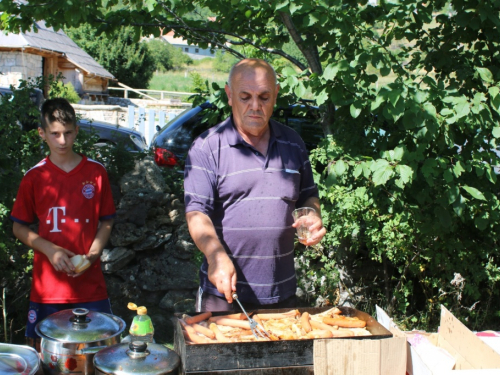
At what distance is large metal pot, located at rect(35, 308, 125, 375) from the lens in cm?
204

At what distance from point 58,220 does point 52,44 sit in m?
24.7

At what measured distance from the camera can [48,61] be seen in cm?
2627

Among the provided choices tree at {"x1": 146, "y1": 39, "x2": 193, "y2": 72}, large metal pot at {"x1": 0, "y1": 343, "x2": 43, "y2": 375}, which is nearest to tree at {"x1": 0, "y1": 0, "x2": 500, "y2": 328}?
large metal pot at {"x1": 0, "y1": 343, "x2": 43, "y2": 375}

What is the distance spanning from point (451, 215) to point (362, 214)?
0.64 m

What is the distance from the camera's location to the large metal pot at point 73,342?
2.04 m

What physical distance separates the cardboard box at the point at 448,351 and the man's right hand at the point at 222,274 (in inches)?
27.5

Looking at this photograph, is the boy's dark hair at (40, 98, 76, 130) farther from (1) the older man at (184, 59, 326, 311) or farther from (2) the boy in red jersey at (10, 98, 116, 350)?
(1) the older man at (184, 59, 326, 311)

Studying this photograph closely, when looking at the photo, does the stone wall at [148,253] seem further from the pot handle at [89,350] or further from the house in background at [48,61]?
the house in background at [48,61]

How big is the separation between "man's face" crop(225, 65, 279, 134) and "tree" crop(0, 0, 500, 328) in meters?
1.15

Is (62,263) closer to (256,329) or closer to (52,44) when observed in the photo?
(256,329)

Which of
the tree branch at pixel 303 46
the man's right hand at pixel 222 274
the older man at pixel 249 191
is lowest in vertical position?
the man's right hand at pixel 222 274

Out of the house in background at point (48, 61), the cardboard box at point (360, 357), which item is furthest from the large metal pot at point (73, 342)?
the house in background at point (48, 61)

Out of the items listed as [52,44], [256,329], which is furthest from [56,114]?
[52,44]

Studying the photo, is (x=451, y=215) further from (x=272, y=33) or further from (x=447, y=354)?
(x=272, y=33)
